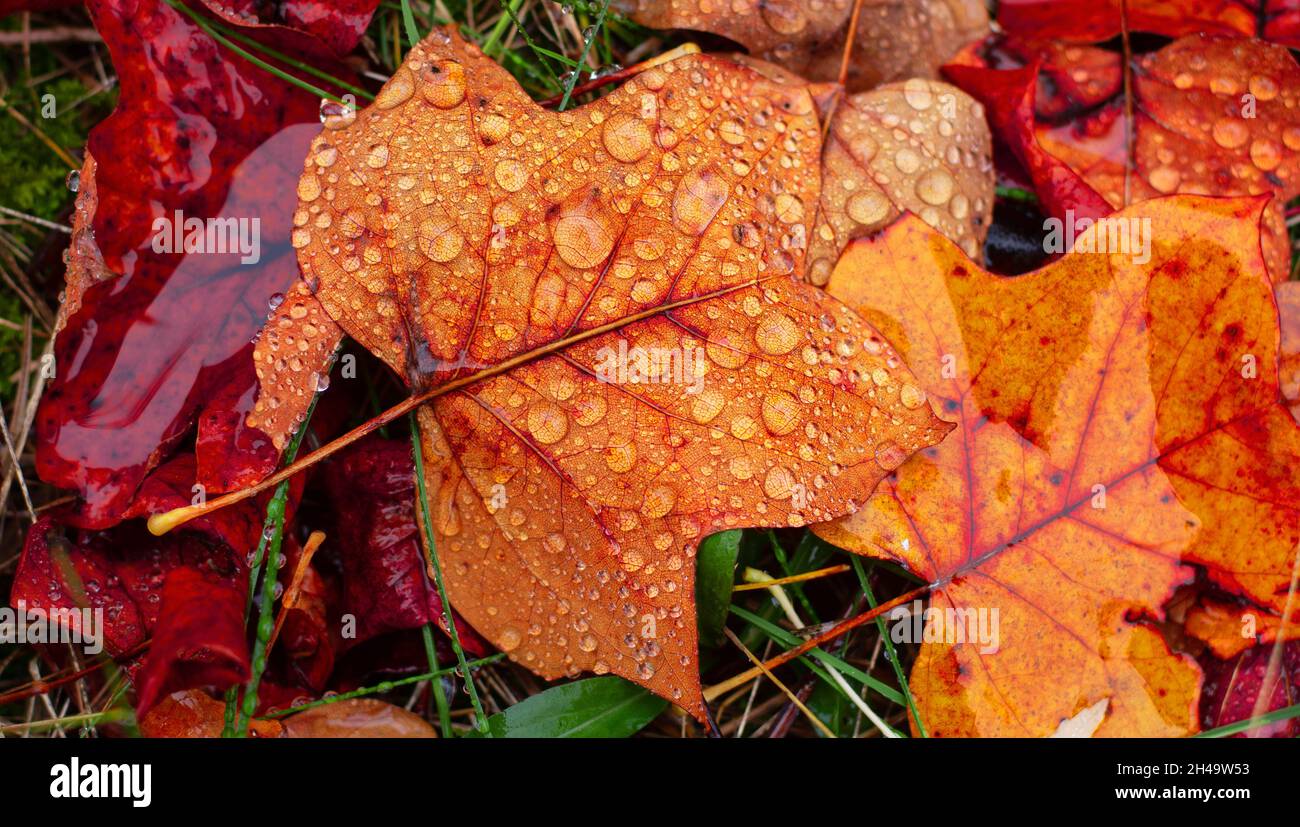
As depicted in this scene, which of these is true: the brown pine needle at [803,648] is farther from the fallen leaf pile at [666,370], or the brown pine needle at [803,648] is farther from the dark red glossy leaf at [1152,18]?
the dark red glossy leaf at [1152,18]

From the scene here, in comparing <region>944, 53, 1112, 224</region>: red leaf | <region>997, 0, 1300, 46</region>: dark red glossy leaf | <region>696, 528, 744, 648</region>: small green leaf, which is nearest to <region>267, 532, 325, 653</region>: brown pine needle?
<region>696, 528, 744, 648</region>: small green leaf

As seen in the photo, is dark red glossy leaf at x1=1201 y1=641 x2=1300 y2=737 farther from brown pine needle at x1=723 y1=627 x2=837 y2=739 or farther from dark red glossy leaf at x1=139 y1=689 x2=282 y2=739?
dark red glossy leaf at x1=139 y1=689 x2=282 y2=739

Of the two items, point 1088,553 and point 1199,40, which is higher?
point 1199,40

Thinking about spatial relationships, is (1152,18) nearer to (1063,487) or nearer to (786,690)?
(1063,487)

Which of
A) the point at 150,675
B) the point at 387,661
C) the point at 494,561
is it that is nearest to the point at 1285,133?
the point at 494,561

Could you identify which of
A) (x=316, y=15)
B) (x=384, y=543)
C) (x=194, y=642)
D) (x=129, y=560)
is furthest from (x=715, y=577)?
(x=316, y=15)
